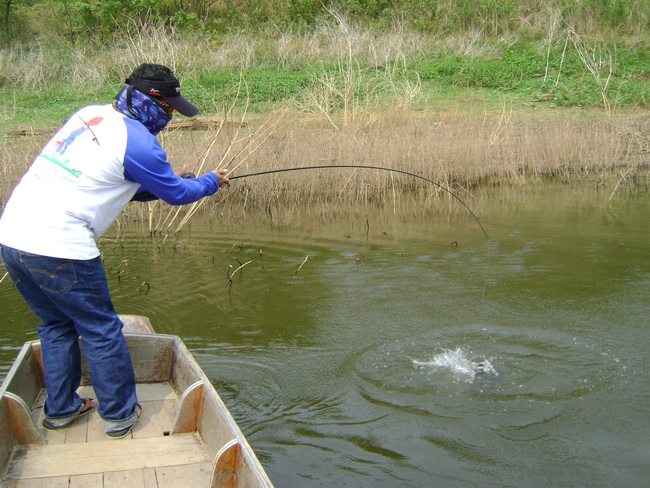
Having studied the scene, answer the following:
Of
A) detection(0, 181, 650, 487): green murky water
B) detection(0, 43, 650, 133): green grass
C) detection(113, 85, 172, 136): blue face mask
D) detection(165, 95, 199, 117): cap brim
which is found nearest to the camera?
detection(113, 85, 172, 136): blue face mask

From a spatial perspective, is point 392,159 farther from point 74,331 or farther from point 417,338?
point 74,331

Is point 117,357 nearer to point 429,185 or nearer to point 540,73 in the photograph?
point 429,185

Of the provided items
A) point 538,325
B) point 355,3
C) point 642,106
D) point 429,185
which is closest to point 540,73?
point 642,106

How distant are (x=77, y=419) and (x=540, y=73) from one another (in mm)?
17277

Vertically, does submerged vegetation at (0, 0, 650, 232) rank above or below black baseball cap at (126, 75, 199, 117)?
below

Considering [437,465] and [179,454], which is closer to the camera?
[179,454]

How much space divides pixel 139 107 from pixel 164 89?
145 mm

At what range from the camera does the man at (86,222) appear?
9.41 feet

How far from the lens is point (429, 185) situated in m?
10.1

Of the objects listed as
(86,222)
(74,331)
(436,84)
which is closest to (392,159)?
(74,331)

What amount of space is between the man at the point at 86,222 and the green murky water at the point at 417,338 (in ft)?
3.52

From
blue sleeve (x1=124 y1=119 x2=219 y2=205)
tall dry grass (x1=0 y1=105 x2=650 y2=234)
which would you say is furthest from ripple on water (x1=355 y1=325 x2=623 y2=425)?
tall dry grass (x1=0 y1=105 x2=650 y2=234)

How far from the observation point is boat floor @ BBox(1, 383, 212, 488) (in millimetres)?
2791

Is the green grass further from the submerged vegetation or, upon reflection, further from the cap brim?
the cap brim
